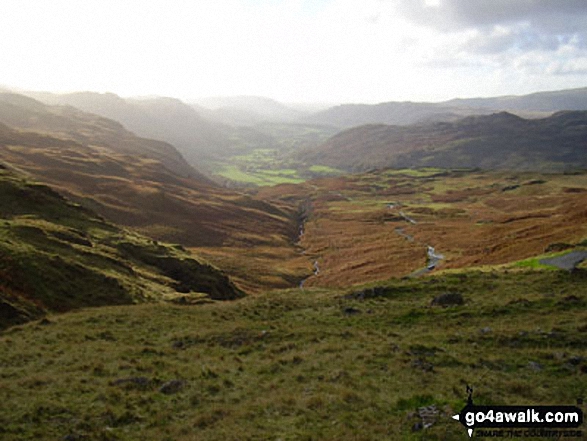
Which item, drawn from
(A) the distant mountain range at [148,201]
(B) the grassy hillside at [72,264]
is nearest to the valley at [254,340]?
(B) the grassy hillside at [72,264]

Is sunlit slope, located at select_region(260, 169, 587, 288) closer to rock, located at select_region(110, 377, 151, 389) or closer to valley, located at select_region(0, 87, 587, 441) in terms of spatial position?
valley, located at select_region(0, 87, 587, 441)

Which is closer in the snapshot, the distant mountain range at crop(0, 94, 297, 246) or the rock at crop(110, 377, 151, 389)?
the rock at crop(110, 377, 151, 389)

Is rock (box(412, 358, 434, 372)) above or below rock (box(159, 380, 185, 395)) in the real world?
above

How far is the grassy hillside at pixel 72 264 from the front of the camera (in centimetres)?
3216

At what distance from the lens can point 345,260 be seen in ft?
287

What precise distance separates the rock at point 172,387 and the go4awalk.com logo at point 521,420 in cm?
1172

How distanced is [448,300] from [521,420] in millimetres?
17469

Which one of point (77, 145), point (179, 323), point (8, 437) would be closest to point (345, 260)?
point (179, 323)

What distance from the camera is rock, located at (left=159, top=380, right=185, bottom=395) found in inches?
740

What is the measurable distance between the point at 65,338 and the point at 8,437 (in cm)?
1280

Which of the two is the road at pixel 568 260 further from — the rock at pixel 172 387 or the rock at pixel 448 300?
the rock at pixel 172 387

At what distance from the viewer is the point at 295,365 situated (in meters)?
21.8

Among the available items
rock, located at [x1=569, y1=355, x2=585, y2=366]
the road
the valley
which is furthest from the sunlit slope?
rock, located at [x1=569, y1=355, x2=585, y2=366]

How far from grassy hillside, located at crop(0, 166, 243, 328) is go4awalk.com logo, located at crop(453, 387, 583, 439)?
27733 millimetres
